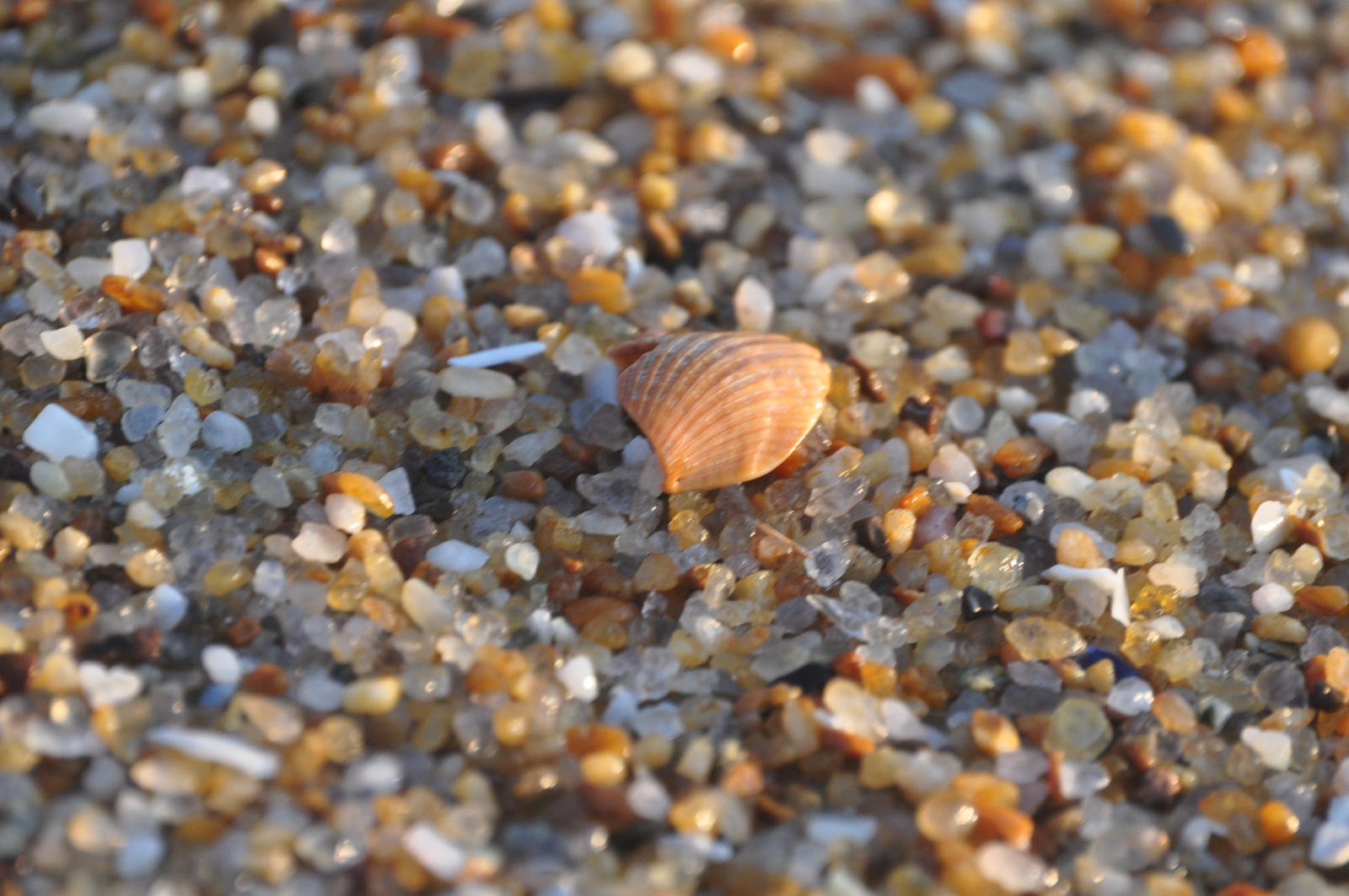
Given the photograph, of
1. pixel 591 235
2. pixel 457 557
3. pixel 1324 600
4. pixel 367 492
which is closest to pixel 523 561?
pixel 457 557

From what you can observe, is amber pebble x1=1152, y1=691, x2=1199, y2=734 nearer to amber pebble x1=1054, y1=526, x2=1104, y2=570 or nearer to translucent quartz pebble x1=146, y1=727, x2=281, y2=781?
amber pebble x1=1054, y1=526, x2=1104, y2=570

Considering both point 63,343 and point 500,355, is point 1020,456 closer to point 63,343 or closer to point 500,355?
point 500,355

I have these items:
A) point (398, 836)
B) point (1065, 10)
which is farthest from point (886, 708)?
point (1065, 10)

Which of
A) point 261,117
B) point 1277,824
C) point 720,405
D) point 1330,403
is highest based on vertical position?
point 261,117

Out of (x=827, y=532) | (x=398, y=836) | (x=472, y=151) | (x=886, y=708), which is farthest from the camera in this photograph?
(x=472, y=151)

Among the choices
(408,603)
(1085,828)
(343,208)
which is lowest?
(1085,828)

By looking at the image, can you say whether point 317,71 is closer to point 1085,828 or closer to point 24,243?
point 24,243
